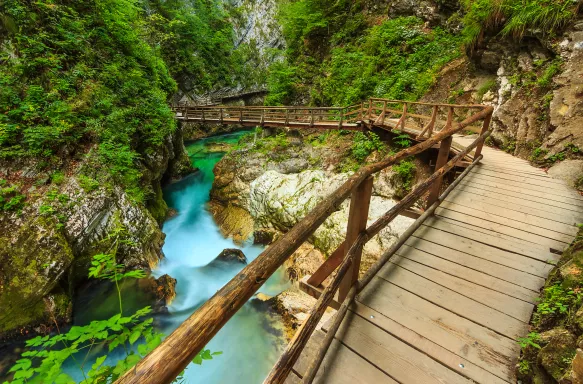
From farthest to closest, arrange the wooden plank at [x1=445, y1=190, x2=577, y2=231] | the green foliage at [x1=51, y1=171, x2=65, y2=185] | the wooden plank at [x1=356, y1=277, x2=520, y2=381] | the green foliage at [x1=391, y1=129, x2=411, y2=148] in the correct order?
the green foliage at [x1=391, y1=129, x2=411, y2=148], the green foliage at [x1=51, y1=171, x2=65, y2=185], the wooden plank at [x1=445, y1=190, x2=577, y2=231], the wooden plank at [x1=356, y1=277, x2=520, y2=381]

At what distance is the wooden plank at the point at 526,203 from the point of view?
11.1ft

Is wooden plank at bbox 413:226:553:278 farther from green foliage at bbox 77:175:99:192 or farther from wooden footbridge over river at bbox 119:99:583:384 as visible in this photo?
green foliage at bbox 77:175:99:192

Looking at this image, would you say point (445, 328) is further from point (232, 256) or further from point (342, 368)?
point (232, 256)

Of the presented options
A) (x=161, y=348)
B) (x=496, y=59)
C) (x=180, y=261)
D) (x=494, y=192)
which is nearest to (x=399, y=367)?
(x=161, y=348)

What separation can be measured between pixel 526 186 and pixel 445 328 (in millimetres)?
3995

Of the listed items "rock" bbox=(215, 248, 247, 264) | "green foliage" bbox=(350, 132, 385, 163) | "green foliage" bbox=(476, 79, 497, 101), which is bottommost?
"rock" bbox=(215, 248, 247, 264)

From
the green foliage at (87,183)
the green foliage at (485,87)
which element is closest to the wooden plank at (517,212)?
the green foliage at (485,87)

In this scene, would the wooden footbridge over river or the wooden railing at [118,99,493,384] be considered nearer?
the wooden railing at [118,99,493,384]

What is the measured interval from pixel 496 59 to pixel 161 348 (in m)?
11.5

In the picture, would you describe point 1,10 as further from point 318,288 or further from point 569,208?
point 569,208

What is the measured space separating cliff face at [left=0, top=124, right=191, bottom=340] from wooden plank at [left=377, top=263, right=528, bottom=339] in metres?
5.92

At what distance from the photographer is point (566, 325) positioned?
5.15 ft

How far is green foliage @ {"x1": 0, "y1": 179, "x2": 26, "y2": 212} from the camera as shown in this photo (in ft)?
17.2

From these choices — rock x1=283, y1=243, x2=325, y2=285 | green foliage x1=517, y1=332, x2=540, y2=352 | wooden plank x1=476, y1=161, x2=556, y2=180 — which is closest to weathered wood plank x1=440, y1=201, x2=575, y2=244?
green foliage x1=517, y1=332, x2=540, y2=352
